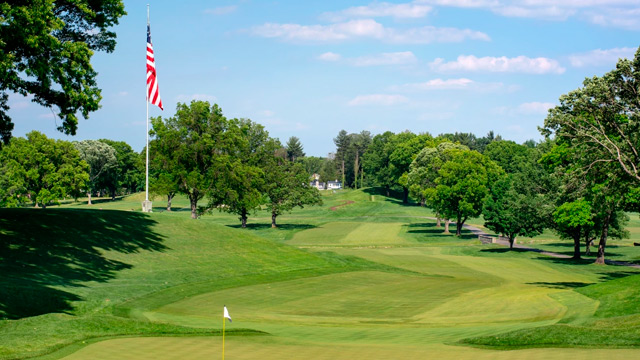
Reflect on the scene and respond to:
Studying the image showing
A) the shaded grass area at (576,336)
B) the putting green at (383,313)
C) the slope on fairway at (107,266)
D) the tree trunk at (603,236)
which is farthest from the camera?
the tree trunk at (603,236)

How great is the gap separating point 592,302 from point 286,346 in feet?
70.6

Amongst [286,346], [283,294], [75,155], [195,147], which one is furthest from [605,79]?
[75,155]

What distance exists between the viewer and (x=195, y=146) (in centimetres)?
7262

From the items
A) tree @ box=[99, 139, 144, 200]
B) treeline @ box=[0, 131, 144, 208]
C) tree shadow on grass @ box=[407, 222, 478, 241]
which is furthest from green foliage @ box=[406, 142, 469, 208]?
tree @ box=[99, 139, 144, 200]

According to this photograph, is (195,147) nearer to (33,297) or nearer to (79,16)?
(79,16)

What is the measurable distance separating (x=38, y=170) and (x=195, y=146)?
3761 cm

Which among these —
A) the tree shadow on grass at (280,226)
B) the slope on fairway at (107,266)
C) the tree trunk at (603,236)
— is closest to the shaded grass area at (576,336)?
the slope on fairway at (107,266)

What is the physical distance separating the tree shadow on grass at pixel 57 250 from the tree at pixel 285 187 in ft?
141

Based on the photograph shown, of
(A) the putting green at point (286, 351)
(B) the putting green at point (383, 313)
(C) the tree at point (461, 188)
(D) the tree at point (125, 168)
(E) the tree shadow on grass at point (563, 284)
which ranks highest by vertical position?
(D) the tree at point (125, 168)

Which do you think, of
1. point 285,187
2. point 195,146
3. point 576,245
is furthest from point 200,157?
point 576,245

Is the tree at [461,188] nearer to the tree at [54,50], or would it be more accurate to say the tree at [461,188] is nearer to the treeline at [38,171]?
the treeline at [38,171]

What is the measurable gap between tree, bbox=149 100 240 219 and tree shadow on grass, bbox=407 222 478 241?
3423cm

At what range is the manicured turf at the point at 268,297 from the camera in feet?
66.0

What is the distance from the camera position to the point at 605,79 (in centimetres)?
3756
